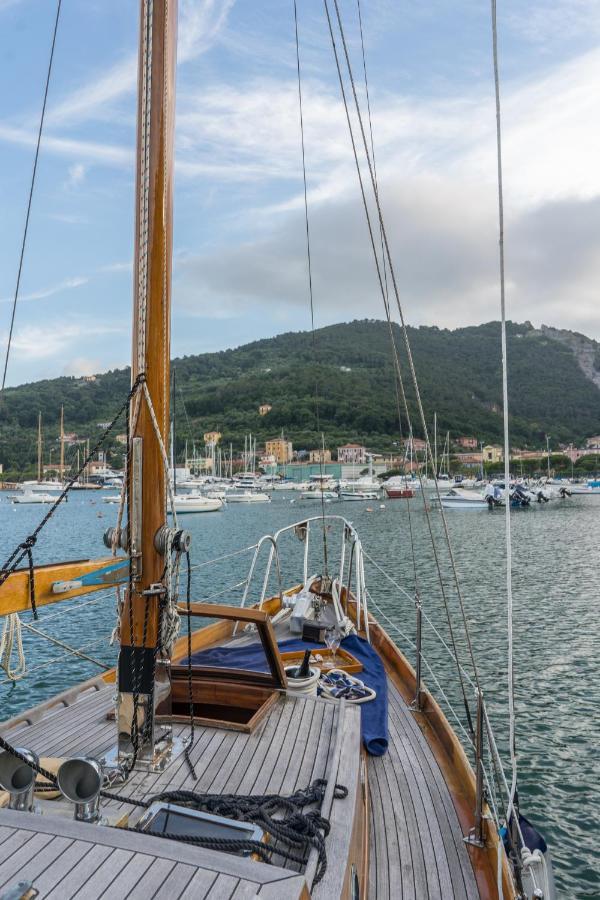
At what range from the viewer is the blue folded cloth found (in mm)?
4535

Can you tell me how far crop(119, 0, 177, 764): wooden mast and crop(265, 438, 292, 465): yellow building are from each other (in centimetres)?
11456

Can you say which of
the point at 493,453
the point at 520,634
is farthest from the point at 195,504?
the point at 493,453

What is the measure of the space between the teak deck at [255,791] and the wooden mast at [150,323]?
70 cm

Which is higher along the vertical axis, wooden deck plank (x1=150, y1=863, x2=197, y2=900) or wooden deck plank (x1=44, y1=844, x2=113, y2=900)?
wooden deck plank (x1=44, y1=844, x2=113, y2=900)

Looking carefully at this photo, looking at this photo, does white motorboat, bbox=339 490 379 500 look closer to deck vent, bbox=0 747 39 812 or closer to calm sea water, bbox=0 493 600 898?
calm sea water, bbox=0 493 600 898

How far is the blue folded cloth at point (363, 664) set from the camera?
4.54m

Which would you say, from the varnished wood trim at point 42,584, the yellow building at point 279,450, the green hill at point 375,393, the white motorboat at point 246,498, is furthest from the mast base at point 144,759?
the yellow building at point 279,450

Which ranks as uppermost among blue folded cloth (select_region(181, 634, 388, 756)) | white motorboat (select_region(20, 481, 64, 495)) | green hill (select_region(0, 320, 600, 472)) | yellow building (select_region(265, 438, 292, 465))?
green hill (select_region(0, 320, 600, 472))

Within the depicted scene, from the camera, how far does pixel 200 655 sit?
17.9ft

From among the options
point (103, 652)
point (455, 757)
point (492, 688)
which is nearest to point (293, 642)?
point (455, 757)

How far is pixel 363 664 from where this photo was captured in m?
5.96

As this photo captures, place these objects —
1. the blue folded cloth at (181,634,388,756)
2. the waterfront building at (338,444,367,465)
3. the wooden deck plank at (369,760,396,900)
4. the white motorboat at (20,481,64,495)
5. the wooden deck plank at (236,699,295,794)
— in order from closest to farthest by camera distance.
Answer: the wooden deck plank at (236,699,295,794)
the wooden deck plank at (369,760,396,900)
the blue folded cloth at (181,634,388,756)
the white motorboat at (20,481,64,495)
the waterfront building at (338,444,367,465)

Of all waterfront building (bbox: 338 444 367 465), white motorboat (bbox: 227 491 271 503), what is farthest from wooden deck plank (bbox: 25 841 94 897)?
waterfront building (bbox: 338 444 367 465)

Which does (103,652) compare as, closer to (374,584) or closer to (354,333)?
(374,584)
